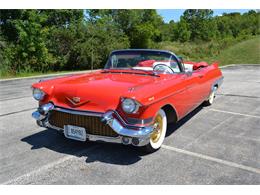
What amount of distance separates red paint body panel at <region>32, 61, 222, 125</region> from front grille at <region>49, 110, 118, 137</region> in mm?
116

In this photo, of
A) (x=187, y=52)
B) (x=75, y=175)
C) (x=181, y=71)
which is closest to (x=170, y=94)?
(x=181, y=71)

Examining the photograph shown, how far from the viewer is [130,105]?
3455mm

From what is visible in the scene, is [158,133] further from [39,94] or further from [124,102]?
[39,94]

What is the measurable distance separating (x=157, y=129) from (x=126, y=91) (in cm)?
80

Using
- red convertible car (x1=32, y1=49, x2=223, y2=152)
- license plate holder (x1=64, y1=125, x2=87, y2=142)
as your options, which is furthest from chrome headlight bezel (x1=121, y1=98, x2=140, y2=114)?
license plate holder (x1=64, y1=125, x2=87, y2=142)

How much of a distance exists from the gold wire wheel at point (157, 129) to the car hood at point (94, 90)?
517mm

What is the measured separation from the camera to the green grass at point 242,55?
76.1 ft

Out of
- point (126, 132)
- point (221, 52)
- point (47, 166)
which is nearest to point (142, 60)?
point (126, 132)

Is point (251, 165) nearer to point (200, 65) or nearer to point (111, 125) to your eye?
point (111, 125)

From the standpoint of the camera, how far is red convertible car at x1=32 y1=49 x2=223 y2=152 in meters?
3.48

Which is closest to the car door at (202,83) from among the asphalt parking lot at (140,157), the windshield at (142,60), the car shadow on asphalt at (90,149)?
the asphalt parking lot at (140,157)

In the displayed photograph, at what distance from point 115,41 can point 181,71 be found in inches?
757

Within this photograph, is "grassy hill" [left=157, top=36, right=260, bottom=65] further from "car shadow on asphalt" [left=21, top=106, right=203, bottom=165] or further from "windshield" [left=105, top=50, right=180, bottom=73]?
"car shadow on asphalt" [left=21, top=106, right=203, bottom=165]

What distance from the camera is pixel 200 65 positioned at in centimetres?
666
